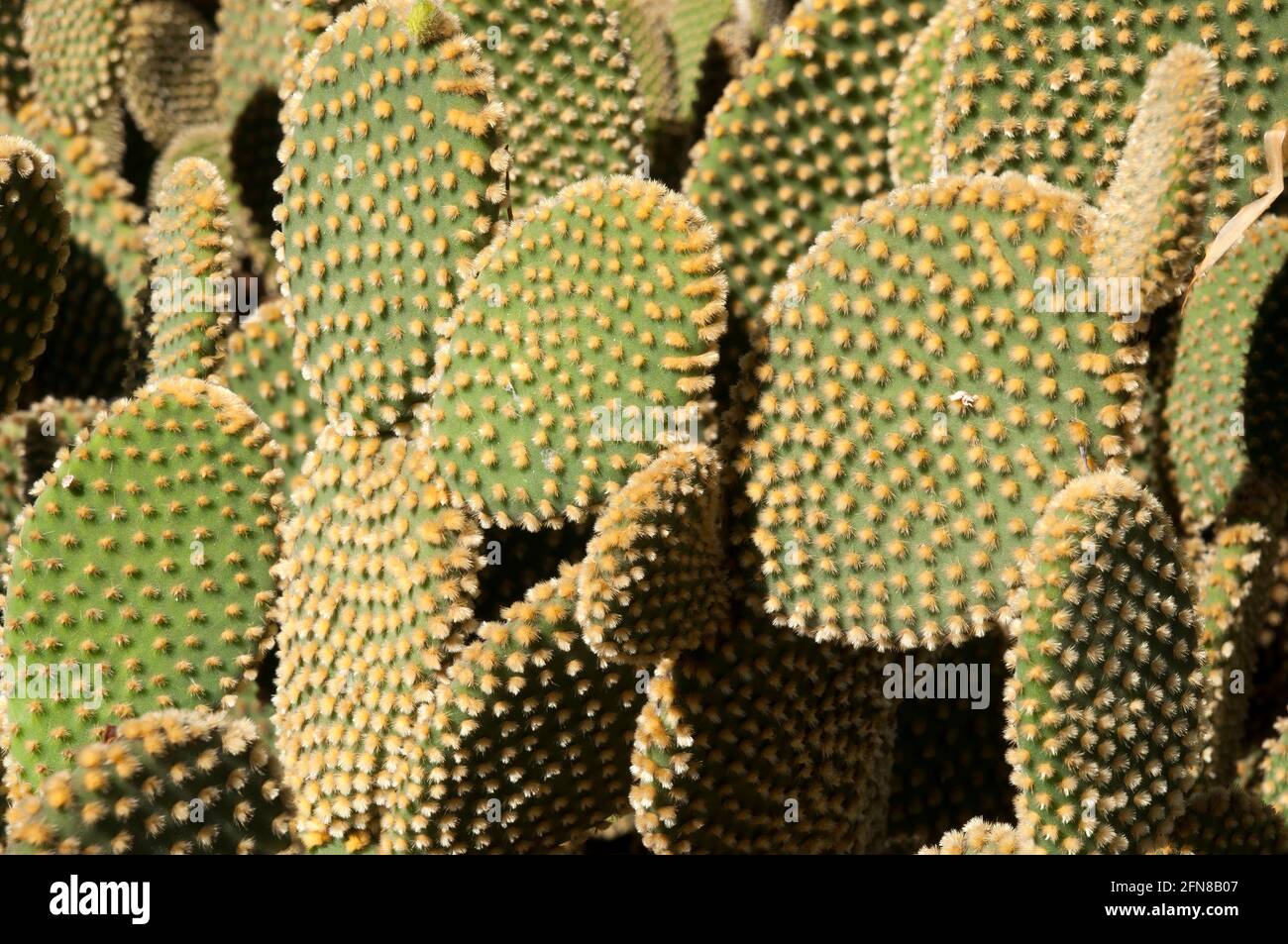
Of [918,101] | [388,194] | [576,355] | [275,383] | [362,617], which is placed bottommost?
[362,617]

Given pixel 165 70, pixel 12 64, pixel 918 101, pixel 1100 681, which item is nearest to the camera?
pixel 1100 681

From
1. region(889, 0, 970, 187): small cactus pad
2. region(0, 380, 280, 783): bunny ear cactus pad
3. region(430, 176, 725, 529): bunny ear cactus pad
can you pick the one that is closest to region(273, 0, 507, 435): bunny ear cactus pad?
region(430, 176, 725, 529): bunny ear cactus pad

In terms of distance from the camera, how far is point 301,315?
170cm

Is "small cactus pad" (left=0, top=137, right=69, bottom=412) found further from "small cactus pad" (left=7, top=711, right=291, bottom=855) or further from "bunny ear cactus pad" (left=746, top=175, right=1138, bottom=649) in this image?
"bunny ear cactus pad" (left=746, top=175, right=1138, bottom=649)

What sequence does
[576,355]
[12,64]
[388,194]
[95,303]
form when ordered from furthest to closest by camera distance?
[12,64]
[95,303]
[388,194]
[576,355]

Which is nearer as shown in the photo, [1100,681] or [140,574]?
[1100,681]

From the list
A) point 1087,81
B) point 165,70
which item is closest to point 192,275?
point 165,70

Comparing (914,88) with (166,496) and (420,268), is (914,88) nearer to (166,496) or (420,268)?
(420,268)

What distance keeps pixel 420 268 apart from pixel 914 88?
0.77 metres

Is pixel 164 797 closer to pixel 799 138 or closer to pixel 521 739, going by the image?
pixel 521 739

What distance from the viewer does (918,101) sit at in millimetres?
1912

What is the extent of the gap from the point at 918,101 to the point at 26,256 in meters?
1.25

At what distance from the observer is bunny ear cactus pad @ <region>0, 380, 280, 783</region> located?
162 cm

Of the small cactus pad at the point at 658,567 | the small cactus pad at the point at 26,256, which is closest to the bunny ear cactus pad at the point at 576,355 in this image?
the small cactus pad at the point at 658,567
